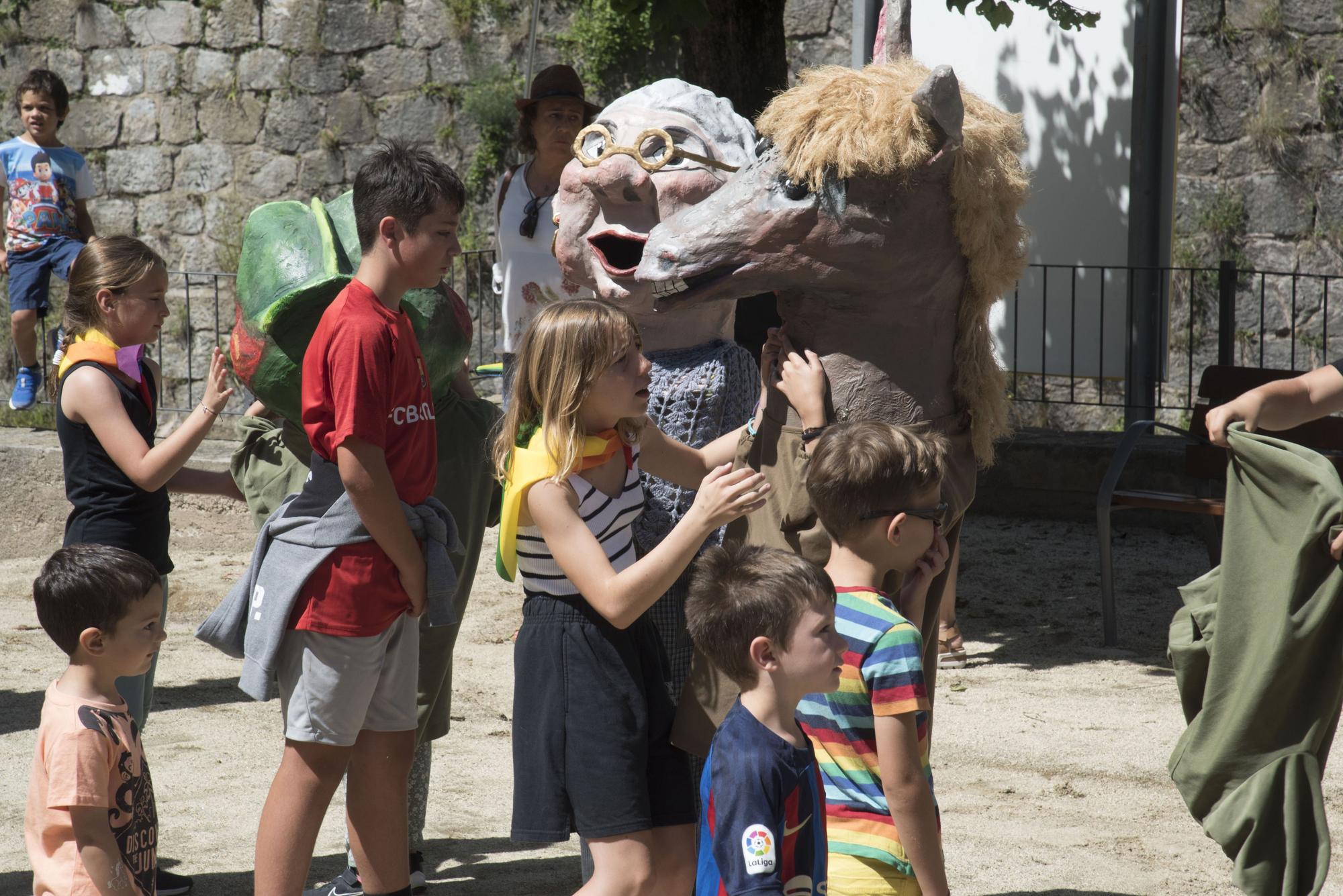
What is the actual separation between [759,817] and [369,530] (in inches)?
40.9

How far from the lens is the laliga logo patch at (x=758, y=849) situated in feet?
6.03

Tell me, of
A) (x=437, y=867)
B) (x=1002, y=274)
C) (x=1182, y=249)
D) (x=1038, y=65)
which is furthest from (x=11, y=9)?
(x=1002, y=274)

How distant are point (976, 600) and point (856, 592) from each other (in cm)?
425

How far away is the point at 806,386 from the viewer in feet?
7.88

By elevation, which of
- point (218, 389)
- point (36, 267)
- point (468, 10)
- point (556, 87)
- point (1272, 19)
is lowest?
point (218, 389)

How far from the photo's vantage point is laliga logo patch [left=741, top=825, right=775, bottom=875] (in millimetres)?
1839

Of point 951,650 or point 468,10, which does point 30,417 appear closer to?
point 468,10

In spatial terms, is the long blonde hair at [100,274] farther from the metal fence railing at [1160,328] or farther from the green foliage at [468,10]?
the green foliage at [468,10]

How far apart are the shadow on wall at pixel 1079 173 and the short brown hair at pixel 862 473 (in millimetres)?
5798

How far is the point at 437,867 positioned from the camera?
338cm

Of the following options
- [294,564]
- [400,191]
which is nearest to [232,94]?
[400,191]

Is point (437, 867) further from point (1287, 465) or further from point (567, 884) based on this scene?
point (1287, 465)

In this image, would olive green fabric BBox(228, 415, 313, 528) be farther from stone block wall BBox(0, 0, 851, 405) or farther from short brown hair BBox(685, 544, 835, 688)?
stone block wall BBox(0, 0, 851, 405)

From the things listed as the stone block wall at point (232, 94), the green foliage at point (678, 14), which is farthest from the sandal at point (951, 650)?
the stone block wall at point (232, 94)
